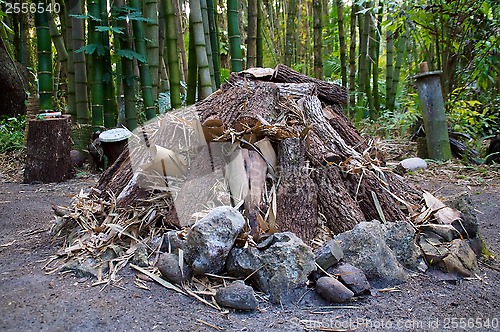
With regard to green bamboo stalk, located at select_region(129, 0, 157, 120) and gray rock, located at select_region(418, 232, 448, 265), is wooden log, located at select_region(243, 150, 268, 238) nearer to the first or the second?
gray rock, located at select_region(418, 232, 448, 265)

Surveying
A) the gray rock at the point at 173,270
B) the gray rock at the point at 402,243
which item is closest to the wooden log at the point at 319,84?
the gray rock at the point at 402,243

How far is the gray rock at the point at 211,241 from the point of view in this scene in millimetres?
1789

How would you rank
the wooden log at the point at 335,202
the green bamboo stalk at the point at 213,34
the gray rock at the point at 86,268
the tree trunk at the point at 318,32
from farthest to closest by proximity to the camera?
the tree trunk at the point at 318,32 < the green bamboo stalk at the point at 213,34 < the wooden log at the point at 335,202 < the gray rock at the point at 86,268

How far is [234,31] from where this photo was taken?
4.34m

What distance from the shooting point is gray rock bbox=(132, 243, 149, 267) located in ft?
6.38

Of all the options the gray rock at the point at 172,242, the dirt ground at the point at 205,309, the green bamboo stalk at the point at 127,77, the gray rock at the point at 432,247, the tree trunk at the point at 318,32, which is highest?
the tree trunk at the point at 318,32

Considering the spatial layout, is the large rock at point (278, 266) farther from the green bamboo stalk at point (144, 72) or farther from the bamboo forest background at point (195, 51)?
the green bamboo stalk at point (144, 72)

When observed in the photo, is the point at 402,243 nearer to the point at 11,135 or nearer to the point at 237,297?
the point at 237,297

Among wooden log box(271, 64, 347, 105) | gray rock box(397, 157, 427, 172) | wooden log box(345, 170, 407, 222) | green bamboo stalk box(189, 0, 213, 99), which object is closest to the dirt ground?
wooden log box(345, 170, 407, 222)

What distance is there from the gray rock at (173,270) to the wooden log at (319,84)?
4.29ft

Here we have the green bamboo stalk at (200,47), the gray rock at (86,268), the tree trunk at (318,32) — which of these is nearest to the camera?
the gray rock at (86,268)

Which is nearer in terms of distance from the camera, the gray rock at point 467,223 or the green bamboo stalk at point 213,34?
the gray rock at point 467,223

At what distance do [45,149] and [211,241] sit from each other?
306 centimetres

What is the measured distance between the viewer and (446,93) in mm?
5391
